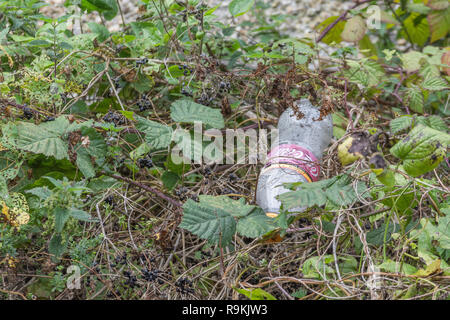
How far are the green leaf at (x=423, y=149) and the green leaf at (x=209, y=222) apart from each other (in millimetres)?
460

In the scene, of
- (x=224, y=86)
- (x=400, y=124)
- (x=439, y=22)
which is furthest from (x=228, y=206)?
(x=439, y=22)

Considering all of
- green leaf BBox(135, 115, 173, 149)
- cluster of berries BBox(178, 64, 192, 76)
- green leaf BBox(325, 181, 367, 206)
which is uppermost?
cluster of berries BBox(178, 64, 192, 76)

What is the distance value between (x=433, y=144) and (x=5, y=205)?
1.12 meters

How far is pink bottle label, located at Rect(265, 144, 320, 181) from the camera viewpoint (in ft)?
5.02

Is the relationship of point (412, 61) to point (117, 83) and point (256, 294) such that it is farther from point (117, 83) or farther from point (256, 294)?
point (256, 294)

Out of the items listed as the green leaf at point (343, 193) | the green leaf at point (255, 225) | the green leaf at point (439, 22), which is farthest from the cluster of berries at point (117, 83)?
the green leaf at point (439, 22)

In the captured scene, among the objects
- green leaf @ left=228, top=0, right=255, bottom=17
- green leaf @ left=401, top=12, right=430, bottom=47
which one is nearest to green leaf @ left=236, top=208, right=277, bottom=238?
green leaf @ left=228, top=0, right=255, bottom=17

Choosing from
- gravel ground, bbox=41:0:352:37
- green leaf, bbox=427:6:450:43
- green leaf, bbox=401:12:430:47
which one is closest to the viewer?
green leaf, bbox=427:6:450:43

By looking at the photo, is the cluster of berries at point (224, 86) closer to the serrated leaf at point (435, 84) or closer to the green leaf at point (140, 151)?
the green leaf at point (140, 151)

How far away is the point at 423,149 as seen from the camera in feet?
3.68

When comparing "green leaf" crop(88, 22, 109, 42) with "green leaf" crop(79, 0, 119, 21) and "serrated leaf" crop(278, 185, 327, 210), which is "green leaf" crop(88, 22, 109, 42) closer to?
"green leaf" crop(79, 0, 119, 21)

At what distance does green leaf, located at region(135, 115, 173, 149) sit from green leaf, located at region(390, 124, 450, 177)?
642 mm

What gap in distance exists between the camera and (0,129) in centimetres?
147
